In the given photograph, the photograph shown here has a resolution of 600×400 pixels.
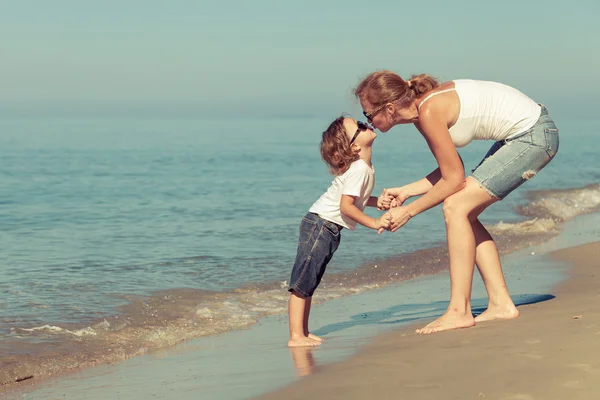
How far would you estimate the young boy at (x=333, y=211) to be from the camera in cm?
466

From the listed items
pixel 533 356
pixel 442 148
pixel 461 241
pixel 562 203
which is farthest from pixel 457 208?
pixel 562 203

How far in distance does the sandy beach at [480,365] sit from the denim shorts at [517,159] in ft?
2.44

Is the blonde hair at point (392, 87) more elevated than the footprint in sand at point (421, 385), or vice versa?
the blonde hair at point (392, 87)

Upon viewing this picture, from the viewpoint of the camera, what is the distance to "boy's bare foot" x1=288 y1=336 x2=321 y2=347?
15.1ft

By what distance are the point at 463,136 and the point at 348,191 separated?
709mm

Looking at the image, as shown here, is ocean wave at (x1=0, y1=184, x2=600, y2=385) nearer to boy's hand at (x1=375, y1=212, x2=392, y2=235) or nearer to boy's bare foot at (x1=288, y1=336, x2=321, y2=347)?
boy's bare foot at (x1=288, y1=336, x2=321, y2=347)

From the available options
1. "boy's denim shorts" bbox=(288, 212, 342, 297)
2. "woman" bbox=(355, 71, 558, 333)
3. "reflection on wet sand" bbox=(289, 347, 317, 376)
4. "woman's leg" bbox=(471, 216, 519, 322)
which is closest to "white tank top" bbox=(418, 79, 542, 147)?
"woman" bbox=(355, 71, 558, 333)

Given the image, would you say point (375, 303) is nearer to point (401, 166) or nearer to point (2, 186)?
point (2, 186)

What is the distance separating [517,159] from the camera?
14.5 feet

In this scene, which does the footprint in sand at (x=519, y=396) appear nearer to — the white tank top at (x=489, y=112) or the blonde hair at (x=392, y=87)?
the white tank top at (x=489, y=112)

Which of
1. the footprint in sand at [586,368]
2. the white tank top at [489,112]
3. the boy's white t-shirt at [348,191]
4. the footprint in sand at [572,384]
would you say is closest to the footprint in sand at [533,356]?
the footprint in sand at [586,368]

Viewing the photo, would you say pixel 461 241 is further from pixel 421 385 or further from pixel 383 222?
pixel 421 385

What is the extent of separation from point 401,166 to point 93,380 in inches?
771

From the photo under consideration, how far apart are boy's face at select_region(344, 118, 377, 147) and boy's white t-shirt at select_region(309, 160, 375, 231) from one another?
0.38ft
